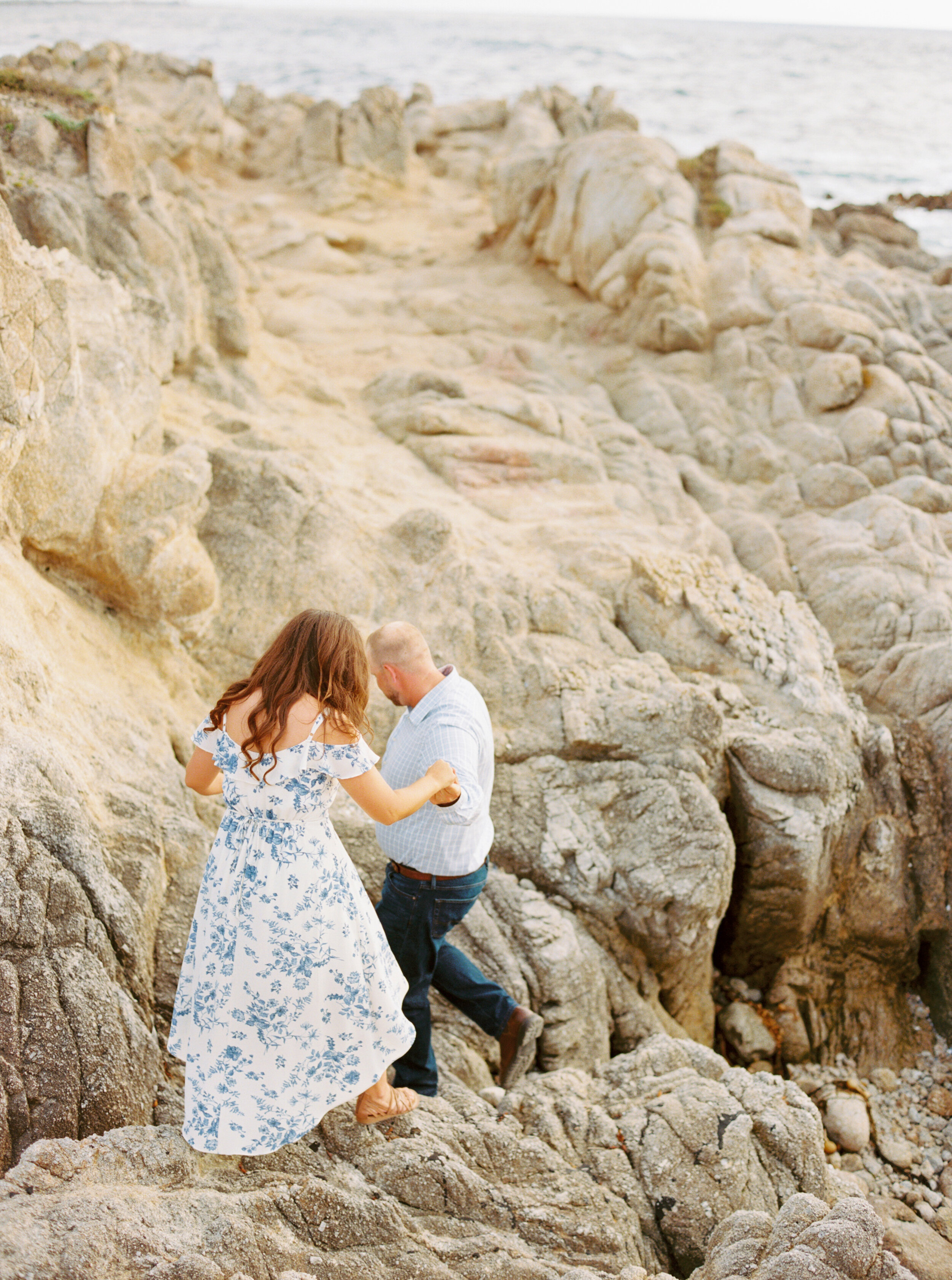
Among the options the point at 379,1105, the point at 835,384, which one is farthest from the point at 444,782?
the point at 835,384

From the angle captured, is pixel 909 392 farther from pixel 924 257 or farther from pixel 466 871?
pixel 466 871

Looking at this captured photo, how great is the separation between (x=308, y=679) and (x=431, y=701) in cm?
87

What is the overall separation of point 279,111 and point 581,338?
13.0 m

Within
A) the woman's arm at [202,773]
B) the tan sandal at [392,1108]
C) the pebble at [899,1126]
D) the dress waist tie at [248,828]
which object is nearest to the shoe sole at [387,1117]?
the tan sandal at [392,1108]

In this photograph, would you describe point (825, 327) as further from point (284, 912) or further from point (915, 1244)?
point (284, 912)

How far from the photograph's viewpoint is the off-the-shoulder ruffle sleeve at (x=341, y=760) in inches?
124

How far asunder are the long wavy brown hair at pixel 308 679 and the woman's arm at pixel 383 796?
19 cm

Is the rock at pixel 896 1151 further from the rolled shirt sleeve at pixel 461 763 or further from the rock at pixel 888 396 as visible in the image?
the rock at pixel 888 396

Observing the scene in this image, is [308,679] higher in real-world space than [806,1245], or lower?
higher

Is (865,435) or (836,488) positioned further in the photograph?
(865,435)

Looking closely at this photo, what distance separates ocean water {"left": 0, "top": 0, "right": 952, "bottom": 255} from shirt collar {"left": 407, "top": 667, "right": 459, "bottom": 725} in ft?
37.5

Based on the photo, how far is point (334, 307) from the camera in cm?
1288

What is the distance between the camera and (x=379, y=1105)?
3828 mm

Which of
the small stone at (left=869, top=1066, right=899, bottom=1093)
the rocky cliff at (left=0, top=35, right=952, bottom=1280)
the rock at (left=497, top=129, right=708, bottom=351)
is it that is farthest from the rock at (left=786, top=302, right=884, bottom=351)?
the small stone at (left=869, top=1066, right=899, bottom=1093)
